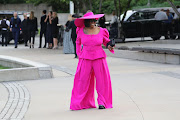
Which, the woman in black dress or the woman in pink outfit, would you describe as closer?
the woman in pink outfit

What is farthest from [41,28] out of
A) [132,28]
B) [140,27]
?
[140,27]

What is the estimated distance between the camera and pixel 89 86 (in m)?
7.84

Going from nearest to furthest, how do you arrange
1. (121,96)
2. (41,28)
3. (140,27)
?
(121,96) → (41,28) → (140,27)

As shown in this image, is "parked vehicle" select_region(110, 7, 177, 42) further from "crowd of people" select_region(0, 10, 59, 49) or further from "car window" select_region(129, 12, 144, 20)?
"crowd of people" select_region(0, 10, 59, 49)

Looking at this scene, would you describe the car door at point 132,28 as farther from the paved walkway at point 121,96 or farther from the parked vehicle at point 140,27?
the paved walkway at point 121,96

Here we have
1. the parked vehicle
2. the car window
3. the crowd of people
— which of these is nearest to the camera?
the crowd of people

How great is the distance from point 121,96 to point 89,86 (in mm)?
1419

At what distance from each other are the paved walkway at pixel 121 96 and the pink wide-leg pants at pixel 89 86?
0.15 meters

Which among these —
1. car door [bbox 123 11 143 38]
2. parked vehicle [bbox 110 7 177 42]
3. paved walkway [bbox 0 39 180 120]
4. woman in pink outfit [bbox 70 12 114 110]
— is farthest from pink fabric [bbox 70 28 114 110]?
car door [bbox 123 11 143 38]

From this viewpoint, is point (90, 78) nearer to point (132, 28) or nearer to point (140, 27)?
point (140, 27)

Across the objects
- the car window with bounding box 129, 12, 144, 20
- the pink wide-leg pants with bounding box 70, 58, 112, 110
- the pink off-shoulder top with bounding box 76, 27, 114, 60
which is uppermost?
the car window with bounding box 129, 12, 144, 20

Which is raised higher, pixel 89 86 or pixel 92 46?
pixel 92 46

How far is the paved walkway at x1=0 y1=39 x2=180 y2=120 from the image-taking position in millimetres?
7367

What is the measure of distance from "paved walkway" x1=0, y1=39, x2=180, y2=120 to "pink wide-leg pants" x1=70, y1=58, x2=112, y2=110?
0.15 meters
